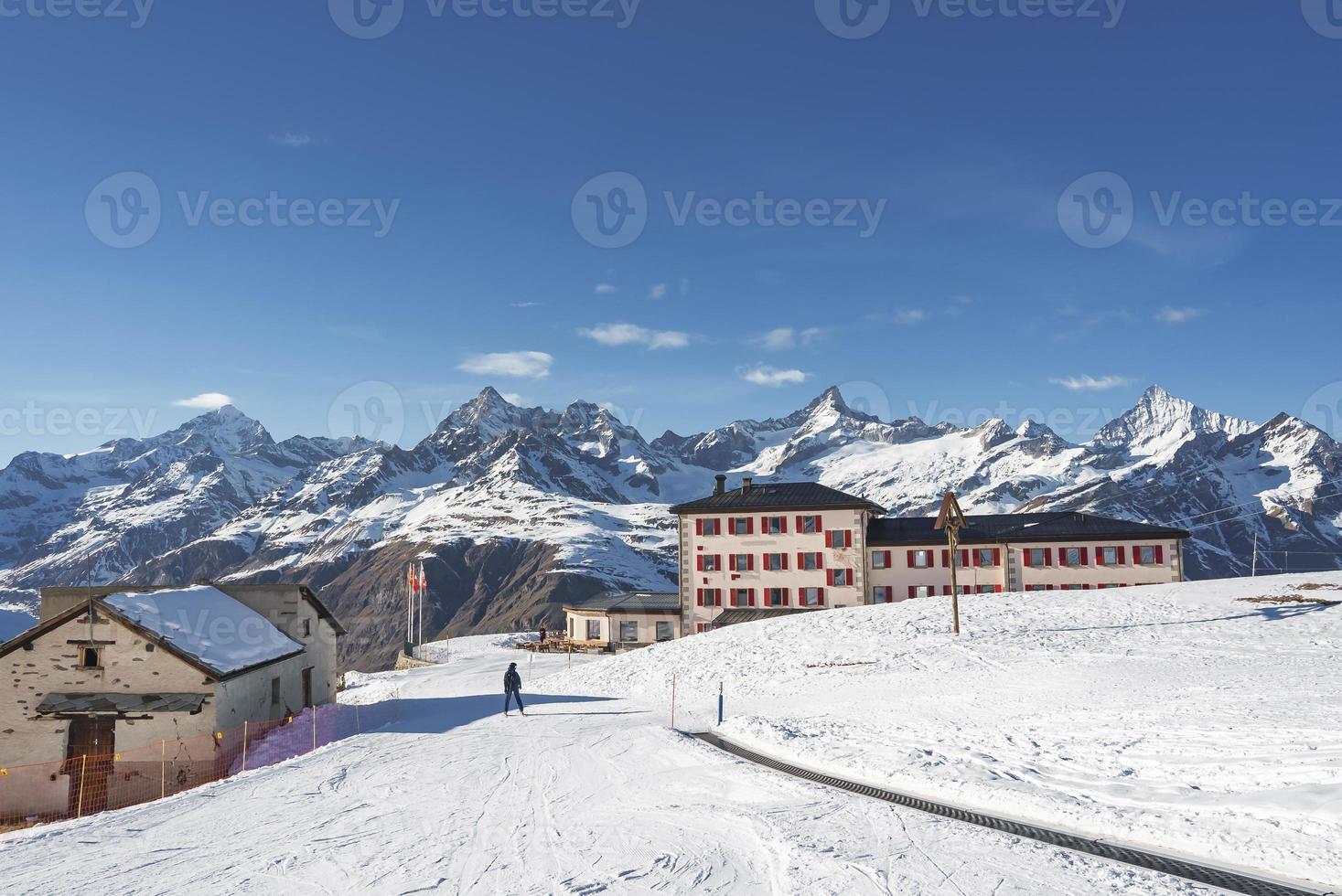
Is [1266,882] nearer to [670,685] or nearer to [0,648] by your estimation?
[670,685]

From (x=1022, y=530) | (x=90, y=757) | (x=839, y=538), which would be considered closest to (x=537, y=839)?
(x=90, y=757)

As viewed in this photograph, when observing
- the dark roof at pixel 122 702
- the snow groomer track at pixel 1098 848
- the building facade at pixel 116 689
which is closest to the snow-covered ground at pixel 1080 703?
the snow groomer track at pixel 1098 848

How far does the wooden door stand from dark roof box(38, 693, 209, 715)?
0.58 metres

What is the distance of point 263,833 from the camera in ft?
47.8

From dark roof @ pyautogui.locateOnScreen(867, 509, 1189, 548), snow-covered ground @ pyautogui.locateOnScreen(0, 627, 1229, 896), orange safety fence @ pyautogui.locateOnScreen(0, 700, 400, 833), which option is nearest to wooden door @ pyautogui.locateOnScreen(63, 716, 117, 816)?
orange safety fence @ pyautogui.locateOnScreen(0, 700, 400, 833)

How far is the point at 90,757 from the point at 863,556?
48277 millimetres

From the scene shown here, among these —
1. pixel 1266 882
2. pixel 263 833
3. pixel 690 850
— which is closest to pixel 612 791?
pixel 690 850

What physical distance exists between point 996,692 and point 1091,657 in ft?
21.4

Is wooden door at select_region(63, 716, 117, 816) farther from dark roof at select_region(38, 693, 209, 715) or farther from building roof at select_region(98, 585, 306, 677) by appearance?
building roof at select_region(98, 585, 306, 677)

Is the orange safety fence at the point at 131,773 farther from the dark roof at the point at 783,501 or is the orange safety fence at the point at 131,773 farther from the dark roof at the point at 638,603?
the dark roof at the point at 638,603

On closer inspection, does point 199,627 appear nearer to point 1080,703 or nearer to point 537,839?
point 537,839

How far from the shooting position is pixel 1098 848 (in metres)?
12.7

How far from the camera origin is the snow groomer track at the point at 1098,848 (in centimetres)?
1086

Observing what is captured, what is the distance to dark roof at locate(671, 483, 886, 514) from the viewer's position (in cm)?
6169
